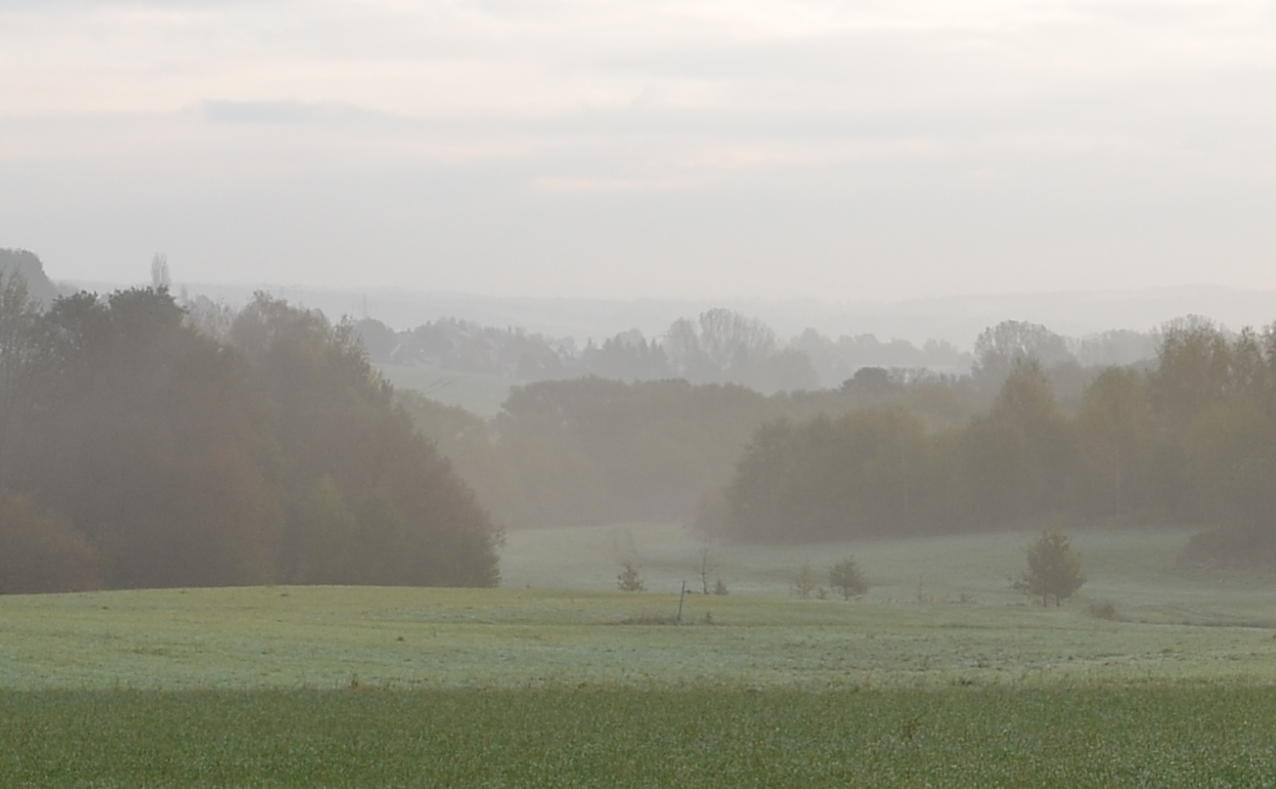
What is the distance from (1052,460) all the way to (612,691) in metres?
85.5

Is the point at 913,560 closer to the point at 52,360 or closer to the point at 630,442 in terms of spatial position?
the point at 52,360

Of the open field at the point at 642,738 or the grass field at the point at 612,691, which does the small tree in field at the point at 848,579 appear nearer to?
the grass field at the point at 612,691

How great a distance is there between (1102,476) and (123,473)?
6434 cm

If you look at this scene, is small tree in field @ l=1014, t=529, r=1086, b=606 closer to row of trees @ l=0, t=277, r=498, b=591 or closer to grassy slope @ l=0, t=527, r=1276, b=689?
grassy slope @ l=0, t=527, r=1276, b=689

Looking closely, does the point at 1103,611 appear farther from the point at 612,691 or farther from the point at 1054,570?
the point at 612,691

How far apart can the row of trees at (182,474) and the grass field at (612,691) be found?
13.2 metres

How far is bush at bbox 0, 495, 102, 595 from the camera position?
6506 centimetres

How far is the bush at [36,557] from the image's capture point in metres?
65.1

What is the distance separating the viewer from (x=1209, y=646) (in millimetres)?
42844

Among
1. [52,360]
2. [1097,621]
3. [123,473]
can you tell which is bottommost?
[1097,621]

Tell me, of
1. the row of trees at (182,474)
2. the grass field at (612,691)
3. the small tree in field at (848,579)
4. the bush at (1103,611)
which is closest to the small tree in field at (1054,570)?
the bush at (1103,611)

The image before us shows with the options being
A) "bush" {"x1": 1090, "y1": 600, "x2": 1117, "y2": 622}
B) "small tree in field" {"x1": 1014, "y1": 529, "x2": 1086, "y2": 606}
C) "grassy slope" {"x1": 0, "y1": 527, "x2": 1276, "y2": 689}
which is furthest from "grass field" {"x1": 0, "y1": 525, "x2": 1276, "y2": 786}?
"small tree in field" {"x1": 1014, "y1": 529, "x2": 1086, "y2": 606}

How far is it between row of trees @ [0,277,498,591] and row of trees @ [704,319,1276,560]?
40062mm

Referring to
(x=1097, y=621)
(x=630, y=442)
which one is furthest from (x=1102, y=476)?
(x=630, y=442)
